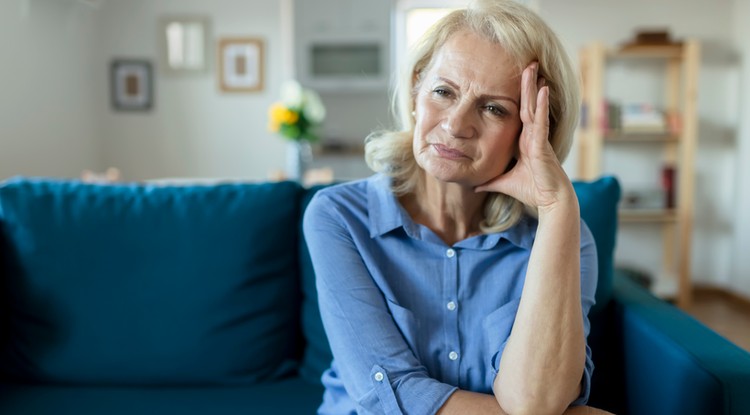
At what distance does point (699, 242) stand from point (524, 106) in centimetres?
467

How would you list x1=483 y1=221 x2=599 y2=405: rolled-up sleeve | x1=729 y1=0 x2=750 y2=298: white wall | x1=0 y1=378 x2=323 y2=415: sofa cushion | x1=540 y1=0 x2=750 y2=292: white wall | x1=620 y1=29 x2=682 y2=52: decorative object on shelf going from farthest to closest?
x1=540 y1=0 x2=750 y2=292: white wall < x1=729 y1=0 x2=750 y2=298: white wall < x1=620 y1=29 x2=682 y2=52: decorative object on shelf < x1=0 y1=378 x2=323 y2=415: sofa cushion < x1=483 y1=221 x2=599 y2=405: rolled-up sleeve

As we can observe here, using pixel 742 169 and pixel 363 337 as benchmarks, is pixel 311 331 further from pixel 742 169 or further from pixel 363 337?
pixel 742 169

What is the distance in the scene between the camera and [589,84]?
5020 mm

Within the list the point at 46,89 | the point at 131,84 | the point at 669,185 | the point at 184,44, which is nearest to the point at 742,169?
the point at 669,185

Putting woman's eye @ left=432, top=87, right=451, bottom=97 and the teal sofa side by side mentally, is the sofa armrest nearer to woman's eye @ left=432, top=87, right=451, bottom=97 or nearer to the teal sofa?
the teal sofa

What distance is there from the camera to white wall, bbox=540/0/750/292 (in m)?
5.30

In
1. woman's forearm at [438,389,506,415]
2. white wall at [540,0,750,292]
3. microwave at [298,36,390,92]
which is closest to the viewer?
woman's forearm at [438,389,506,415]

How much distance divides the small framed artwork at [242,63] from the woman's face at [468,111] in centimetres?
481

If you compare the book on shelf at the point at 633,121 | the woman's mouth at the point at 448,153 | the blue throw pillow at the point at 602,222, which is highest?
the book on shelf at the point at 633,121

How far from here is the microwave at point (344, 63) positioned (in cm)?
585

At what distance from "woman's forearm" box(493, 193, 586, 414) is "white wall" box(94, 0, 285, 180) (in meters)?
4.92

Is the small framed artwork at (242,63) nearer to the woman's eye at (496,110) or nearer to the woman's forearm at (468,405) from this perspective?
the woman's eye at (496,110)

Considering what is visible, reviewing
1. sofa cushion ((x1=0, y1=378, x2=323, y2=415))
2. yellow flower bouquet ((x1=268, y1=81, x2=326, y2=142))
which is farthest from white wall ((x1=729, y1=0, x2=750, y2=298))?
sofa cushion ((x1=0, y1=378, x2=323, y2=415))

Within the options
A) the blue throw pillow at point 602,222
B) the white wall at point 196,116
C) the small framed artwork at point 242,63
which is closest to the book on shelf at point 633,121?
the white wall at point 196,116
